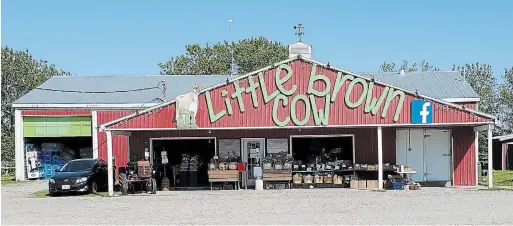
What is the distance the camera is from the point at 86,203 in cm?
1952

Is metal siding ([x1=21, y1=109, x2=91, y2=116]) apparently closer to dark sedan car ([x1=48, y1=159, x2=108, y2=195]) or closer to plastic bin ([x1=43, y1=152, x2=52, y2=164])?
plastic bin ([x1=43, y1=152, x2=52, y2=164])

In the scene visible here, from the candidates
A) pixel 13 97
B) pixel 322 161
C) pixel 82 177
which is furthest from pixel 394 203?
pixel 13 97

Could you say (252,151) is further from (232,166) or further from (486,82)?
(486,82)

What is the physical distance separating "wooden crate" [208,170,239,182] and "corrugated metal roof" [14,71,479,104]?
6512 millimetres

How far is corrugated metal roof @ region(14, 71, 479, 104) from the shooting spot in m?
30.0

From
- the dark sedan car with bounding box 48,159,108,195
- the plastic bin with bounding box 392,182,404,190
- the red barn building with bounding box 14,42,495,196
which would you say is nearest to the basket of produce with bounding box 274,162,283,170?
the red barn building with bounding box 14,42,495,196

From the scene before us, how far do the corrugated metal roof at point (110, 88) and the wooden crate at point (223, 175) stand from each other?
8.77m

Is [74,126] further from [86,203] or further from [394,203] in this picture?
[394,203]

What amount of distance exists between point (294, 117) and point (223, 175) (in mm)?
3758

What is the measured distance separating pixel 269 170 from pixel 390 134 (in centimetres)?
500

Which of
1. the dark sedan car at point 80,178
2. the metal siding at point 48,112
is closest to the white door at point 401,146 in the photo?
the dark sedan car at point 80,178

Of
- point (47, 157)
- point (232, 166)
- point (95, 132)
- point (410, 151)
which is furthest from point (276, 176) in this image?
point (47, 157)

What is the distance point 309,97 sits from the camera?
22594 mm

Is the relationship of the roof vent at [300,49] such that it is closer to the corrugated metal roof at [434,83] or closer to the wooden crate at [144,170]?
the corrugated metal roof at [434,83]
